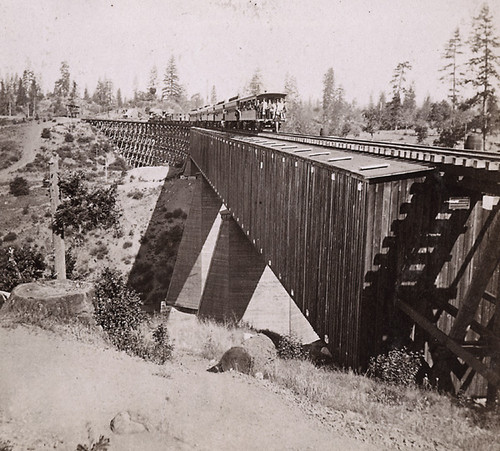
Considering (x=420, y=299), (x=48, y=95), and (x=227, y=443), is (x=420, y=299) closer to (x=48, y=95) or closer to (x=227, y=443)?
(x=227, y=443)

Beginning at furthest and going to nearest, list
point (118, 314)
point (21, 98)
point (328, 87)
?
point (21, 98), point (328, 87), point (118, 314)

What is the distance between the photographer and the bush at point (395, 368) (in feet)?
25.6

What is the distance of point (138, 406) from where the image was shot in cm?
791

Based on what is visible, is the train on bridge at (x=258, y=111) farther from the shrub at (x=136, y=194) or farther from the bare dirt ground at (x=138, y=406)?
the shrub at (x=136, y=194)

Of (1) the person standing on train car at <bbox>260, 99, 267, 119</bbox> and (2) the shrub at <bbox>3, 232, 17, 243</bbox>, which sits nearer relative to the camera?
(1) the person standing on train car at <bbox>260, 99, 267, 119</bbox>

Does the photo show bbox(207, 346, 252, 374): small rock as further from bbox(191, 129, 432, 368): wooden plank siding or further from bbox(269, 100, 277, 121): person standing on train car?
bbox(269, 100, 277, 121): person standing on train car

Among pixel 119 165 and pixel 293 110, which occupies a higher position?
pixel 293 110

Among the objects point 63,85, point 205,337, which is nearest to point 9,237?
point 205,337

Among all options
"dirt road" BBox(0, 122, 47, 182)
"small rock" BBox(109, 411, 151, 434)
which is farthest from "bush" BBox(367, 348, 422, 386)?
"dirt road" BBox(0, 122, 47, 182)

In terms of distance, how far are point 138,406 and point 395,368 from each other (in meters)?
4.23

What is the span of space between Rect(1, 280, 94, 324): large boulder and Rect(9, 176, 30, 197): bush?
5259 cm

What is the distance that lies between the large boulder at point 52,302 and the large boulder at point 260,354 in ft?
15.4

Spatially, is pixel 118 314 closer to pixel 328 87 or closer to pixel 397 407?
pixel 397 407

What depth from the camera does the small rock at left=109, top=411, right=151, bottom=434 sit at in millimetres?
7062
